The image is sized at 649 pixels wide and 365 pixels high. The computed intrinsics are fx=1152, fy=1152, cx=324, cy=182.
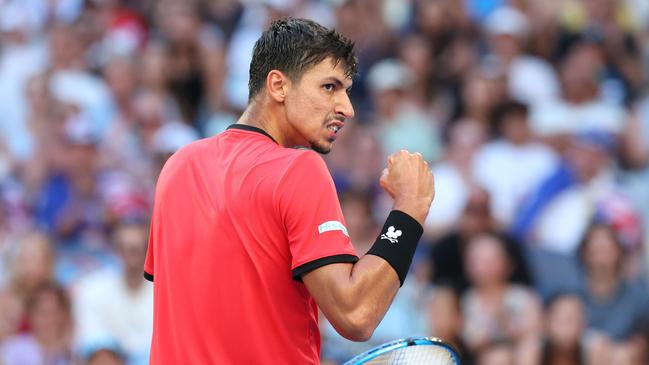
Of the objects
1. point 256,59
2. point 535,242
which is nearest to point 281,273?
point 256,59

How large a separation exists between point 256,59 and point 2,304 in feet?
15.7

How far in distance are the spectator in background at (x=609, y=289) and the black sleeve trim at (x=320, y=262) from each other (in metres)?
4.71

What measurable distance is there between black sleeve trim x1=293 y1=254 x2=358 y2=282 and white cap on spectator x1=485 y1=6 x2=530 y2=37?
7.31 meters

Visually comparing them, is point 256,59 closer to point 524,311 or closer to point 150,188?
point 524,311

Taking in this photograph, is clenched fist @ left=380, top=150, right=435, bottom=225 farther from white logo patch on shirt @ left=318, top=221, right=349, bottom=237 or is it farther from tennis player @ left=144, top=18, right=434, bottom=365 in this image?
white logo patch on shirt @ left=318, top=221, right=349, bottom=237

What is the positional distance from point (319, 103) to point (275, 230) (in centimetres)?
43

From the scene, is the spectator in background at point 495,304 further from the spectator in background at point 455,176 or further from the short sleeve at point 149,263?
the short sleeve at point 149,263

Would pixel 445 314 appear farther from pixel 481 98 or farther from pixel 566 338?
pixel 481 98

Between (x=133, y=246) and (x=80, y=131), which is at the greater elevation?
(x=80, y=131)

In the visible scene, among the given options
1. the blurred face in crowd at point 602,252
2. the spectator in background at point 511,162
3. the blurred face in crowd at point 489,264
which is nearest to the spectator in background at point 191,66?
the spectator in background at point 511,162

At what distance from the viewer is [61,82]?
10461mm

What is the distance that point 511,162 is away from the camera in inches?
356

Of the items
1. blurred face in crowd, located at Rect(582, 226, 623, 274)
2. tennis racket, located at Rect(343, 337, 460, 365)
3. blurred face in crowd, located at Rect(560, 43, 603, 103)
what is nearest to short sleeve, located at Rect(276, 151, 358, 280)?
tennis racket, located at Rect(343, 337, 460, 365)

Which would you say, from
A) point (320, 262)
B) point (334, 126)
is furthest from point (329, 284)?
point (334, 126)
